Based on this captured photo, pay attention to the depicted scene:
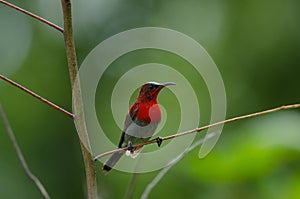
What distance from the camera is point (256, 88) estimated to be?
6.88 m

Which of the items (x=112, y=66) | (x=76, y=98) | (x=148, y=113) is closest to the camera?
(x=76, y=98)

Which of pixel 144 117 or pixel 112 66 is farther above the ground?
pixel 144 117

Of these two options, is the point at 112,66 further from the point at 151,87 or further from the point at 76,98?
the point at 76,98

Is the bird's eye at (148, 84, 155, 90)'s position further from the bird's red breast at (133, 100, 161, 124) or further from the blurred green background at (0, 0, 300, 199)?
the blurred green background at (0, 0, 300, 199)

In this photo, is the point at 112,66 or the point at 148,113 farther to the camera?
the point at 112,66

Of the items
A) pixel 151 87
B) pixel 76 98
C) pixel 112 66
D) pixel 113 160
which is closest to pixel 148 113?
pixel 151 87

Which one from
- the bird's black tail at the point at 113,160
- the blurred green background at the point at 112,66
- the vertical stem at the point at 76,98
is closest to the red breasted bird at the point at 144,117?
the bird's black tail at the point at 113,160

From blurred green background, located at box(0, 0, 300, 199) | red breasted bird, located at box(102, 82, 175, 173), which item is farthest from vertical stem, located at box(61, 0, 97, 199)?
blurred green background, located at box(0, 0, 300, 199)

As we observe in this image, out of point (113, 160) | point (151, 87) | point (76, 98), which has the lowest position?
point (113, 160)

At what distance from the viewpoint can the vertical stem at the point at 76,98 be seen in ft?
4.38

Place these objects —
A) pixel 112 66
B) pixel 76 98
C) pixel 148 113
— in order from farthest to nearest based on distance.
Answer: pixel 112 66
pixel 148 113
pixel 76 98

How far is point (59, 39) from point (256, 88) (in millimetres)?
3054

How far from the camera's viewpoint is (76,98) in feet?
4.48

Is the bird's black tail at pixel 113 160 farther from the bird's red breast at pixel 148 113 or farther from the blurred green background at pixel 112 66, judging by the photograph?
the blurred green background at pixel 112 66
